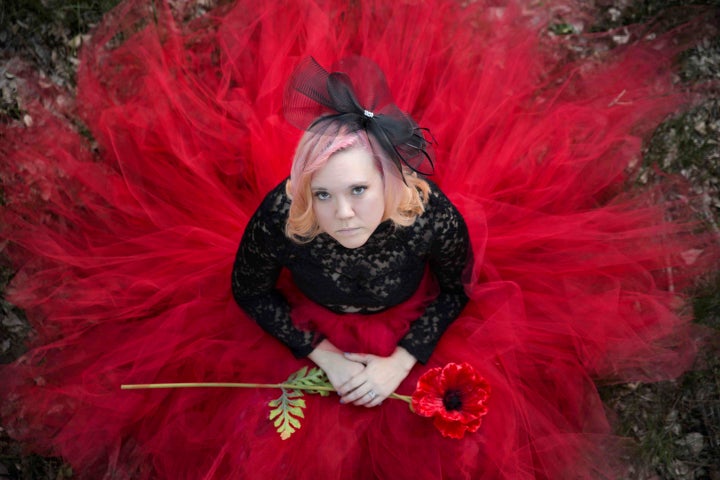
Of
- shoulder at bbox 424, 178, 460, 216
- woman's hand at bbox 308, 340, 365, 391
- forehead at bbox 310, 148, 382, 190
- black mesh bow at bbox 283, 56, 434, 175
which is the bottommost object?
woman's hand at bbox 308, 340, 365, 391

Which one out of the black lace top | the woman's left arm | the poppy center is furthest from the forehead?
the poppy center

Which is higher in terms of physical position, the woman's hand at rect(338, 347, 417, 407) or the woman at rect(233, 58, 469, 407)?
the woman at rect(233, 58, 469, 407)

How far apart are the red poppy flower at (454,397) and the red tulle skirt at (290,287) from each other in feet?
0.41

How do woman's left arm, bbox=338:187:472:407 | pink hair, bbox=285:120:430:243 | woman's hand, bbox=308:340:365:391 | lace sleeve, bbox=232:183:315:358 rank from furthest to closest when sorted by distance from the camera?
woman's hand, bbox=308:340:365:391
woman's left arm, bbox=338:187:472:407
lace sleeve, bbox=232:183:315:358
pink hair, bbox=285:120:430:243

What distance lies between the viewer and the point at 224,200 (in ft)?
8.29

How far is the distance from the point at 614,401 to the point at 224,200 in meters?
1.74

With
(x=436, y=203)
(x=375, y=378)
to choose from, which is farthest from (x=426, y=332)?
(x=436, y=203)

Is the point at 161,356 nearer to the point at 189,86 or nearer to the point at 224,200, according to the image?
the point at 224,200

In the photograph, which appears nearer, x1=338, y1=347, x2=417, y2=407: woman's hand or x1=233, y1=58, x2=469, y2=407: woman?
x1=233, y1=58, x2=469, y2=407: woman

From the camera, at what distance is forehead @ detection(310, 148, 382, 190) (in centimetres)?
158

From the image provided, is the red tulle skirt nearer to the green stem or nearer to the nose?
the green stem

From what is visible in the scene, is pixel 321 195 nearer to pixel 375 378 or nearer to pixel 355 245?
pixel 355 245

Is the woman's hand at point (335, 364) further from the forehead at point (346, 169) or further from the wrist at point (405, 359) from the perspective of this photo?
the forehead at point (346, 169)

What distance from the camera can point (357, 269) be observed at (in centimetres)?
202
